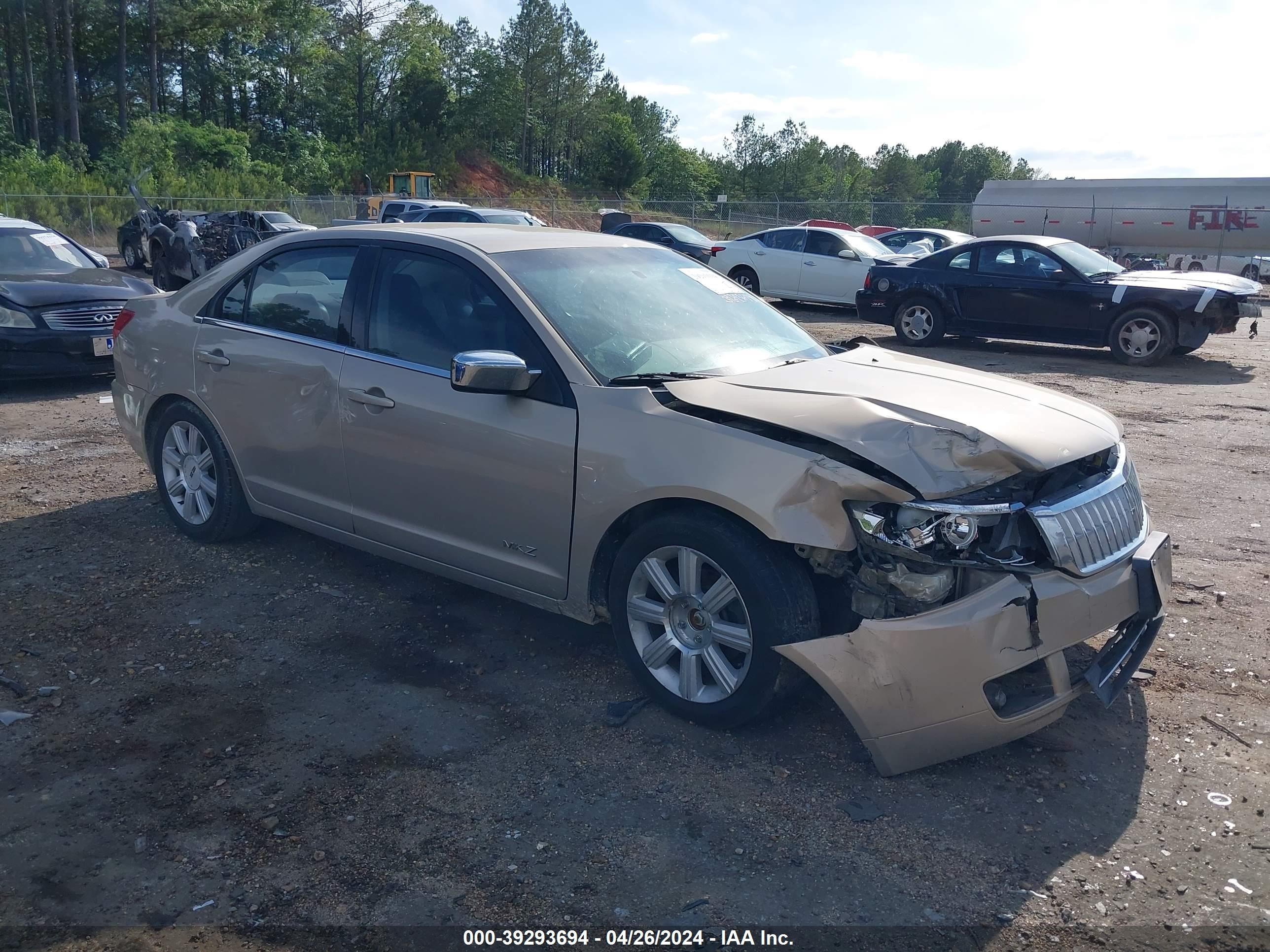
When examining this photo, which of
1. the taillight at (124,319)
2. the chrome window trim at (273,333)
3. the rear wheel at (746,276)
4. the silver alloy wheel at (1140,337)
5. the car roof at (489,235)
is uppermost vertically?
the car roof at (489,235)

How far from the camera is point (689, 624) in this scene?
3.69 metres

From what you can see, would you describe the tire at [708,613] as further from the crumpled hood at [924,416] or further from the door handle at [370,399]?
the door handle at [370,399]

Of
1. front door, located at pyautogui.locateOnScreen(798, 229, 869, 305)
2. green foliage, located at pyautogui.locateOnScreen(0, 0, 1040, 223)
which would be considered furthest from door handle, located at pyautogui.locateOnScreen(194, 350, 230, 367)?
green foliage, located at pyautogui.locateOnScreen(0, 0, 1040, 223)

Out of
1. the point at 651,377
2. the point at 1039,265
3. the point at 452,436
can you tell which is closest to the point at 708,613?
the point at 651,377

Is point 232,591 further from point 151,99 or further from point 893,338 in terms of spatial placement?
point 151,99

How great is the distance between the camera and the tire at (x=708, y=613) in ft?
11.1

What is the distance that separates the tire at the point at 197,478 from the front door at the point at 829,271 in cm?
1388

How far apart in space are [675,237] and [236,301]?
60.0 ft

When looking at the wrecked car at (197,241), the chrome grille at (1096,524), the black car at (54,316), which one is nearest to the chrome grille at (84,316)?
the black car at (54,316)

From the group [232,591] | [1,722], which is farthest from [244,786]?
[232,591]

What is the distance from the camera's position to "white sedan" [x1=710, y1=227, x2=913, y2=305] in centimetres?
1786

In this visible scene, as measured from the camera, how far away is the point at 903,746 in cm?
329

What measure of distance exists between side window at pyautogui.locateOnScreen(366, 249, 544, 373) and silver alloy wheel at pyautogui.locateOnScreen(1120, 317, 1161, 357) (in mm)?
10702

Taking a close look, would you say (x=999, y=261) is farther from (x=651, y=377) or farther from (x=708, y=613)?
(x=708, y=613)
